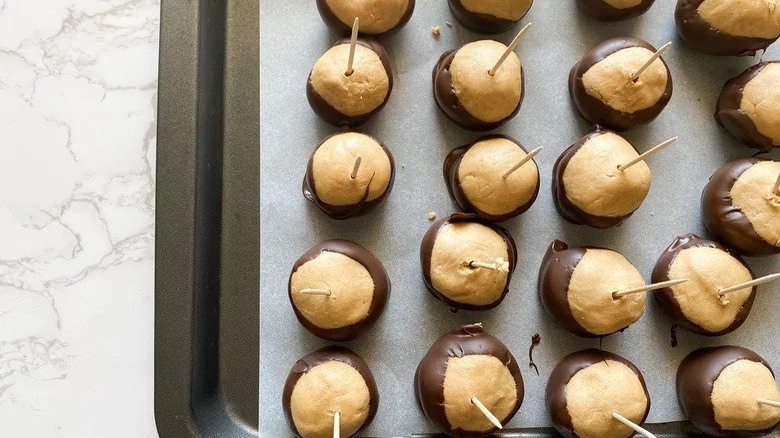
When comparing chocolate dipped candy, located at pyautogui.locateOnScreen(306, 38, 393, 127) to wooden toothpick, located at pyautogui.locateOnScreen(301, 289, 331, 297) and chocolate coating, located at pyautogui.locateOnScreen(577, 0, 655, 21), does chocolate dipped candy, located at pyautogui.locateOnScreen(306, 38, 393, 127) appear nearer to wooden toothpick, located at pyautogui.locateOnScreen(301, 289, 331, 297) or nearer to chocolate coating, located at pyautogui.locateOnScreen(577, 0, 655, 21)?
wooden toothpick, located at pyautogui.locateOnScreen(301, 289, 331, 297)

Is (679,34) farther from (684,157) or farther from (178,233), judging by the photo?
(178,233)

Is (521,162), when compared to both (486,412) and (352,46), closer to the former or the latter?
(352,46)

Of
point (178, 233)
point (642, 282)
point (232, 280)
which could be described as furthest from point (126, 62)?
point (642, 282)

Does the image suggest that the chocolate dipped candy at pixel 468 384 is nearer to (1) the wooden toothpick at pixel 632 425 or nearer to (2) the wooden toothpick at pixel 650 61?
(1) the wooden toothpick at pixel 632 425

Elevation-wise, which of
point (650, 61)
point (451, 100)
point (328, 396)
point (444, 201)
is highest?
point (650, 61)

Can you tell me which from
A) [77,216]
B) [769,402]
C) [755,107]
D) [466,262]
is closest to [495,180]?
[466,262]

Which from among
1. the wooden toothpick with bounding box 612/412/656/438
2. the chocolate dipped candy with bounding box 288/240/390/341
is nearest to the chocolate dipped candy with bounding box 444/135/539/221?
the chocolate dipped candy with bounding box 288/240/390/341
